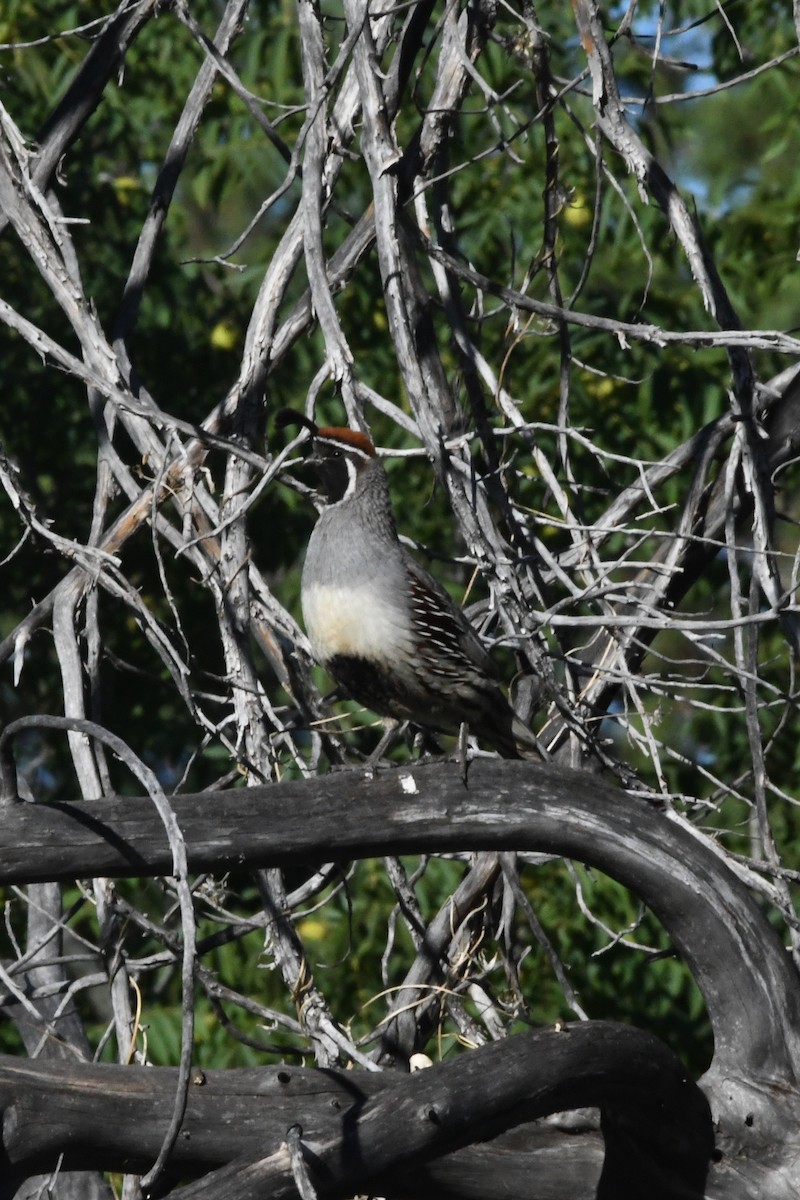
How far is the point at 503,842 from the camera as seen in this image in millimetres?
3348

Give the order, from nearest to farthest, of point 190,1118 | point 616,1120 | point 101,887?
point 190,1118 < point 616,1120 < point 101,887

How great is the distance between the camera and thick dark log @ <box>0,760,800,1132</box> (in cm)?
303

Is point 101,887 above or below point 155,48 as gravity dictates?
below

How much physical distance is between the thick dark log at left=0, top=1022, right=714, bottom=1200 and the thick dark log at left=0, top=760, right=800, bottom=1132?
8.0 inches

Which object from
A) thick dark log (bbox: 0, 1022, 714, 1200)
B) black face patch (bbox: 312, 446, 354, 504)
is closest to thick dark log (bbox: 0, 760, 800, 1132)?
thick dark log (bbox: 0, 1022, 714, 1200)

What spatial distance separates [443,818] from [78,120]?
2.35 metres

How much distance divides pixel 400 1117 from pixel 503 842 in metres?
0.59

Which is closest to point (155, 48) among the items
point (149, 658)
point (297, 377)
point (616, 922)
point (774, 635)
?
point (297, 377)

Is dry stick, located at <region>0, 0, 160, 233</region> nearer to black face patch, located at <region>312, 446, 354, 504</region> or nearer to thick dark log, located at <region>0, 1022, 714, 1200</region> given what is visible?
black face patch, located at <region>312, 446, 354, 504</region>

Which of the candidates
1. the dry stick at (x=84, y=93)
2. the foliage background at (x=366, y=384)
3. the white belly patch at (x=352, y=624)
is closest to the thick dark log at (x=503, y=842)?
the white belly patch at (x=352, y=624)

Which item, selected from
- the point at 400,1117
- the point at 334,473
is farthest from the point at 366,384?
the point at 400,1117

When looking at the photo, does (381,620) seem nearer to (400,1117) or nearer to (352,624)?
(352,624)

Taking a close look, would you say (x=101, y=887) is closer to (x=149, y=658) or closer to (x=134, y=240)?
(x=149, y=658)

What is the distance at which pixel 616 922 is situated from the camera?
6074 millimetres
